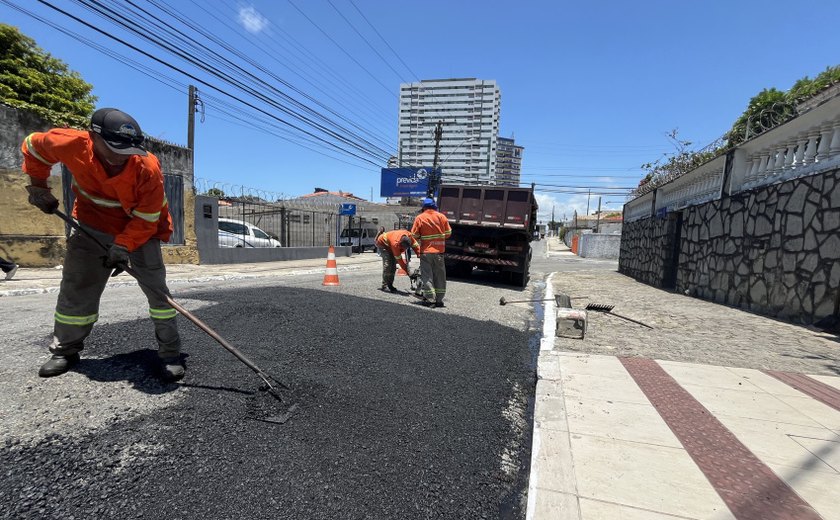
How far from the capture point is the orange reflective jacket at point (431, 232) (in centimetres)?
727

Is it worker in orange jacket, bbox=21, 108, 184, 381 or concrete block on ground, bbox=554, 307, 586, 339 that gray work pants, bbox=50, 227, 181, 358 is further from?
concrete block on ground, bbox=554, 307, 586, 339

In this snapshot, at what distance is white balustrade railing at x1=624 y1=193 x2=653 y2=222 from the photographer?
14.2 metres

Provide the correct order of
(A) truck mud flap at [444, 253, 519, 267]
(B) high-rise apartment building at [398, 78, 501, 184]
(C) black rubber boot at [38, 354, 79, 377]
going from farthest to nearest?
(B) high-rise apartment building at [398, 78, 501, 184]
(A) truck mud flap at [444, 253, 519, 267]
(C) black rubber boot at [38, 354, 79, 377]

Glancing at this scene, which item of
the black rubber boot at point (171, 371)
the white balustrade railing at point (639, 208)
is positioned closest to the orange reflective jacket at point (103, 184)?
the black rubber boot at point (171, 371)

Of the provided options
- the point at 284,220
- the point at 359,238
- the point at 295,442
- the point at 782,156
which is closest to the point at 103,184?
the point at 295,442

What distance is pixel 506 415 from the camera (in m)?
3.15

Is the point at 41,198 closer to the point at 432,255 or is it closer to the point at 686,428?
the point at 686,428

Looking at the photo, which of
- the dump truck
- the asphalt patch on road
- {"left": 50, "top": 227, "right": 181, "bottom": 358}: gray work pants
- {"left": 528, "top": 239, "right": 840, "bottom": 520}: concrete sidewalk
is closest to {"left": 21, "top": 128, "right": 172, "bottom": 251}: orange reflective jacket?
{"left": 50, "top": 227, "right": 181, "bottom": 358}: gray work pants

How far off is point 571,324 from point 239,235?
13.9 m

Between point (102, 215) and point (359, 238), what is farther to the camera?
point (359, 238)

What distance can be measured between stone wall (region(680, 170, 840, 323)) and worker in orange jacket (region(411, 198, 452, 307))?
5263mm

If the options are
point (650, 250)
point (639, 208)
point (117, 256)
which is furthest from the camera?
point (639, 208)

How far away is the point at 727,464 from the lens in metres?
2.46

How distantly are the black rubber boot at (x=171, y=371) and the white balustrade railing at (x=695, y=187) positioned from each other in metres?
9.99
